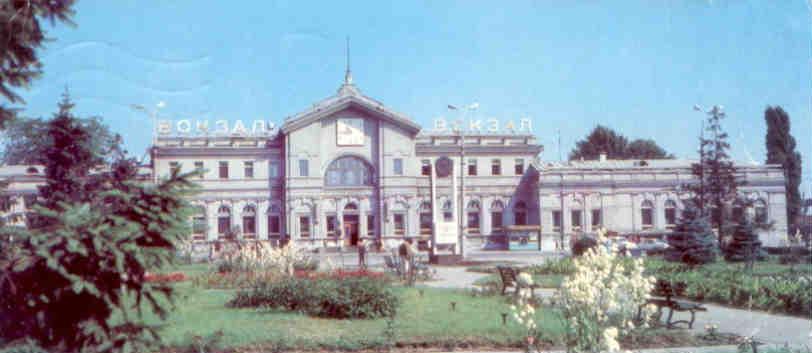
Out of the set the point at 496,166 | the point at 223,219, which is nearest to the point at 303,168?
the point at 223,219

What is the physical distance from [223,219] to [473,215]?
21.3 meters

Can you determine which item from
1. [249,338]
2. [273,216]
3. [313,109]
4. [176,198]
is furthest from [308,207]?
[176,198]

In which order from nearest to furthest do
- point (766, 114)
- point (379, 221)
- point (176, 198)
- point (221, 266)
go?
1. point (176, 198)
2. point (221, 266)
3. point (766, 114)
4. point (379, 221)

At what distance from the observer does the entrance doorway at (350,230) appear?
58.2 meters

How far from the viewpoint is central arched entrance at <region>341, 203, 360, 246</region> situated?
58.2m

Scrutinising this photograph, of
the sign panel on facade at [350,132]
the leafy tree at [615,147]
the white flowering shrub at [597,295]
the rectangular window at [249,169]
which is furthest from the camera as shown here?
the leafy tree at [615,147]

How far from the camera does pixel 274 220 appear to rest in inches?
2269

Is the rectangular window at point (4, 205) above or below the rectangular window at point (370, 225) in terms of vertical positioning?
above

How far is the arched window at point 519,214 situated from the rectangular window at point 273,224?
67.3 ft

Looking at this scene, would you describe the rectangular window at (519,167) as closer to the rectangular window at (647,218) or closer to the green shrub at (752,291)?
the rectangular window at (647,218)

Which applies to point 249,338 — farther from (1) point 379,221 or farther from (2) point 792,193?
(2) point 792,193

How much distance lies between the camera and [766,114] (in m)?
54.2

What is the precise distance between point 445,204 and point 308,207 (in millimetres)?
11703

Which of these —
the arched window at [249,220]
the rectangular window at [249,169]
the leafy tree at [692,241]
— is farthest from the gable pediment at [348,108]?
the leafy tree at [692,241]
